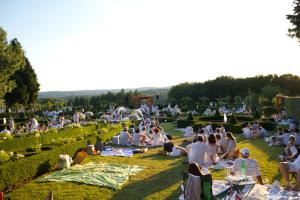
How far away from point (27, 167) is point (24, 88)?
137 ft

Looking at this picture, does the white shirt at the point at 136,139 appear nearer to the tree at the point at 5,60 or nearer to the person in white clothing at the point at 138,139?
the person in white clothing at the point at 138,139

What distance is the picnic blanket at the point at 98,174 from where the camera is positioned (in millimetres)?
11383

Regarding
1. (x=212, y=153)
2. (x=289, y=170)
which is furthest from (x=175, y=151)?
(x=289, y=170)

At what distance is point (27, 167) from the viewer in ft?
39.0

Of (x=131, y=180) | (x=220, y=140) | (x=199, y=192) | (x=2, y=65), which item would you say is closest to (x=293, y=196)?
(x=199, y=192)

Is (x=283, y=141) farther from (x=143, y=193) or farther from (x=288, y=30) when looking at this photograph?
(x=288, y=30)

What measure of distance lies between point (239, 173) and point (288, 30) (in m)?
20.2

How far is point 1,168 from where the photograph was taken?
1044cm

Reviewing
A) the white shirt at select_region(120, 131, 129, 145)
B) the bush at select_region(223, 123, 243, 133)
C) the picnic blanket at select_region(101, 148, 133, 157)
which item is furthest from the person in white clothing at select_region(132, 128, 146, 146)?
the bush at select_region(223, 123, 243, 133)

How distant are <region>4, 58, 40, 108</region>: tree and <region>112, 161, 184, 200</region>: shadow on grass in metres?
42.6

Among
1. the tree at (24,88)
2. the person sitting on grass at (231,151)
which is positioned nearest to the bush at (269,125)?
the person sitting on grass at (231,151)

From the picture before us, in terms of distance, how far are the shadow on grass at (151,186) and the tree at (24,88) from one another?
140ft

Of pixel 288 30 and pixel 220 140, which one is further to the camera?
pixel 288 30

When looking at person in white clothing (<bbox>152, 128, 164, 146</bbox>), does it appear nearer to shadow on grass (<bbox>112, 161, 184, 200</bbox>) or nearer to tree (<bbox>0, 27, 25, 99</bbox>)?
shadow on grass (<bbox>112, 161, 184, 200</bbox>)
